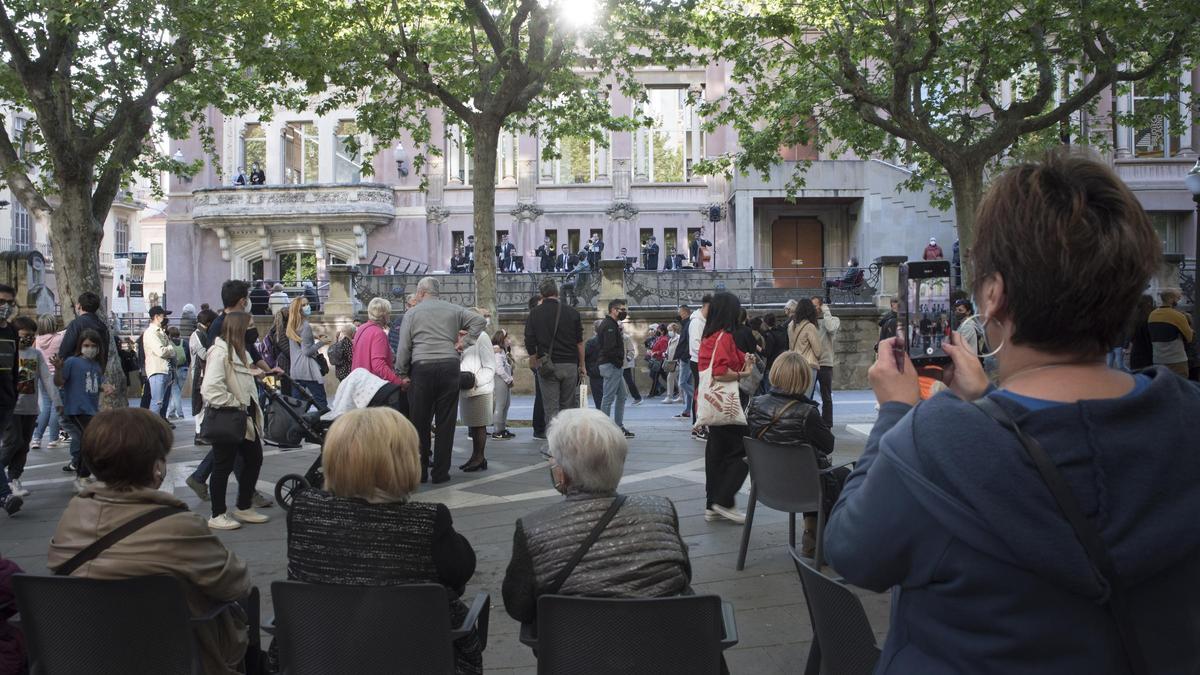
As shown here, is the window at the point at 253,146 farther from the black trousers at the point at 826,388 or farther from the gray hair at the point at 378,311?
the gray hair at the point at 378,311

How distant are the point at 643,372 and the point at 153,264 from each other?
51.4m

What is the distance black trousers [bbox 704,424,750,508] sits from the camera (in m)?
7.57

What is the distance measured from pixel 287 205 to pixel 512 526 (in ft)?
103

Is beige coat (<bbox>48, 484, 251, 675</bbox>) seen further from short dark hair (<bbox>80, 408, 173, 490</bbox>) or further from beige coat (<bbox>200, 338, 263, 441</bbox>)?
beige coat (<bbox>200, 338, 263, 441</bbox>)

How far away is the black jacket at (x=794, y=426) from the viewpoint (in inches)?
246

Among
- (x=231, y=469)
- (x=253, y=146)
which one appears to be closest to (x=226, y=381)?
(x=231, y=469)

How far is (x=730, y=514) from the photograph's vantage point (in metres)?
7.53

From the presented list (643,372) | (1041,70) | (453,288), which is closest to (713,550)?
(1041,70)

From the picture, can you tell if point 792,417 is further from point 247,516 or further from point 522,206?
point 522,206

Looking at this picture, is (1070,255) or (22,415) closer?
(1070,255)

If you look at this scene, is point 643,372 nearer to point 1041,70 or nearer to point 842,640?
point 1041,70

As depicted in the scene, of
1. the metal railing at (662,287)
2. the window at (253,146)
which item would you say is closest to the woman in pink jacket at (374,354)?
the metal railing at (662,287)

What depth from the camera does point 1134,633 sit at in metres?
1.48

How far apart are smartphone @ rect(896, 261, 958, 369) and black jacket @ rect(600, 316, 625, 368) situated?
1044cm
